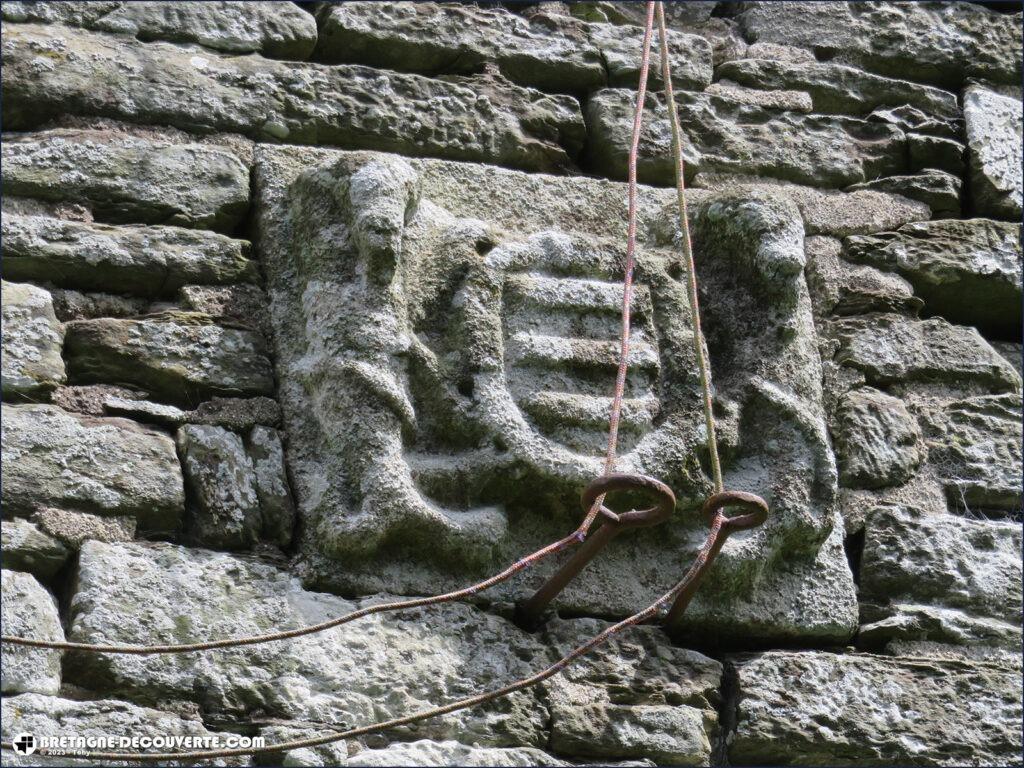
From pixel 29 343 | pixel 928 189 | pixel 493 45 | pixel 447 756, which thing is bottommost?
pixel 447 756

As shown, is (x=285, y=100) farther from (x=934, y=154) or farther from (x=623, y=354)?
(x=934, y=154)

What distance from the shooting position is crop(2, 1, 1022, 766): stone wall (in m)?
2.53

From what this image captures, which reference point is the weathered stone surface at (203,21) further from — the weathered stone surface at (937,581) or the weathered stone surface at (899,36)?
the weathered stone surface at (937,581)

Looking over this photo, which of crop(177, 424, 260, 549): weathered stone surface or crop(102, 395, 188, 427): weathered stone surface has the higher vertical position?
crop(102, 395, 188, 427): weathered stone surface

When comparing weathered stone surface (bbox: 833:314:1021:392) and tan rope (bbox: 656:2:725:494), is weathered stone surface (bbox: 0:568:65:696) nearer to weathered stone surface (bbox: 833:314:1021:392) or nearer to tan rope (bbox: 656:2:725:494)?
tan rope (bbox: 656:2:725:494)

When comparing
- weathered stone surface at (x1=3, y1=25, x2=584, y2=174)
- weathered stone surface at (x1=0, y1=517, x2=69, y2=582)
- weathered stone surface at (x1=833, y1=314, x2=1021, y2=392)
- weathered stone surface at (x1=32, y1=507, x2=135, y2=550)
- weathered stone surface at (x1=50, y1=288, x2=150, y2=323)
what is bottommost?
weathered stone surface at (x1=0, y1=517, x2=69, y2=582)

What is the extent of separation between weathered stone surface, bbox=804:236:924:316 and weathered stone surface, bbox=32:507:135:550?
148 cm

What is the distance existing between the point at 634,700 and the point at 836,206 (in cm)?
128

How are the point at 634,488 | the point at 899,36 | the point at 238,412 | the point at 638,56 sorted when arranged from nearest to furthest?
1. the point at 634,488
2. the point at 238,412
3. the point at 638,56
4. the point at 899,36

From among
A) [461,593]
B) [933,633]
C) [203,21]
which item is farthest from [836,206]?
[461,593]

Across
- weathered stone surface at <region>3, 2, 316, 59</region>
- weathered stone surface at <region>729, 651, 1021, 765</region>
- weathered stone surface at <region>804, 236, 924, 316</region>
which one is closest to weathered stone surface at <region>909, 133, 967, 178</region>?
weathered stone surface at <region>804, 236, 924, 316</region>

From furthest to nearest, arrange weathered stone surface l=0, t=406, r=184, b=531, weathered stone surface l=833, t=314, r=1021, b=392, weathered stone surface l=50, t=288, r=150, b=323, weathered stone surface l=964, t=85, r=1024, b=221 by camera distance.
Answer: weathered stone surface l=964, t=85, r=1024, b=221
weathered stone surface l=833, t=314, r=1021, b=392
weathered stone surface l=50, t=288, r=150, b=323
weathered stone surface l=0, t=406, r=184, b=531

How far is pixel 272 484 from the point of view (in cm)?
268

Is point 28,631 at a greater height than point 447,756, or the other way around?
point 28,631
